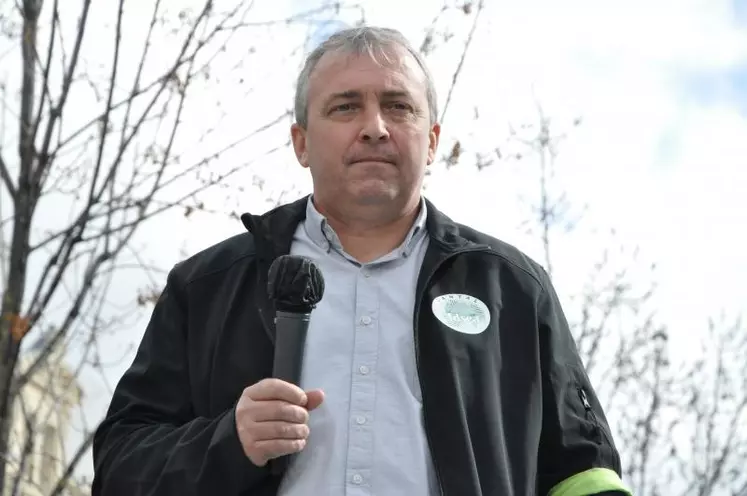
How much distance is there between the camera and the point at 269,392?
202 centimetres

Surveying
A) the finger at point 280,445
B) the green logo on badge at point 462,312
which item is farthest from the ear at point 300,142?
the finger at point 280,445

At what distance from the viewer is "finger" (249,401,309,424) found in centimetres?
201

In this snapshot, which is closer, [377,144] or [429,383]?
[429,383]

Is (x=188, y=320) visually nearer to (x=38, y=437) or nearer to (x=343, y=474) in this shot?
(x=343, y=474)

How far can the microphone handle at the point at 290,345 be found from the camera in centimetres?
202

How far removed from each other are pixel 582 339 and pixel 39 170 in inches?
205

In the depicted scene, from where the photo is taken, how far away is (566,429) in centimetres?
252

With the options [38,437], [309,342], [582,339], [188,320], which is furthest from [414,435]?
[582,339]

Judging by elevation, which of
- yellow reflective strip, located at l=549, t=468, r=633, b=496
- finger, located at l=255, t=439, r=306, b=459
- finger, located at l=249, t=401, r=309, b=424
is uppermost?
finger, located at l=249, t=401, r=309, b=424

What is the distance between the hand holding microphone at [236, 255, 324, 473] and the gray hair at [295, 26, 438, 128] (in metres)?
0.86

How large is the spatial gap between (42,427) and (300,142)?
2459mm

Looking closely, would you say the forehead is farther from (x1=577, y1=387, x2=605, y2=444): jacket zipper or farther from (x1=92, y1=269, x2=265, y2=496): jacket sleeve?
(x1=577, y1=387, x2=605, y2=444): jacket zipper

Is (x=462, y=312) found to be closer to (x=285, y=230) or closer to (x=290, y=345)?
(x=285, y=230)

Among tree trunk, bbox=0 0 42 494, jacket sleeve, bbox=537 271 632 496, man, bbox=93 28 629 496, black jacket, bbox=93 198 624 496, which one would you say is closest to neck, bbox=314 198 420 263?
man, bbox=93 28 629 496
